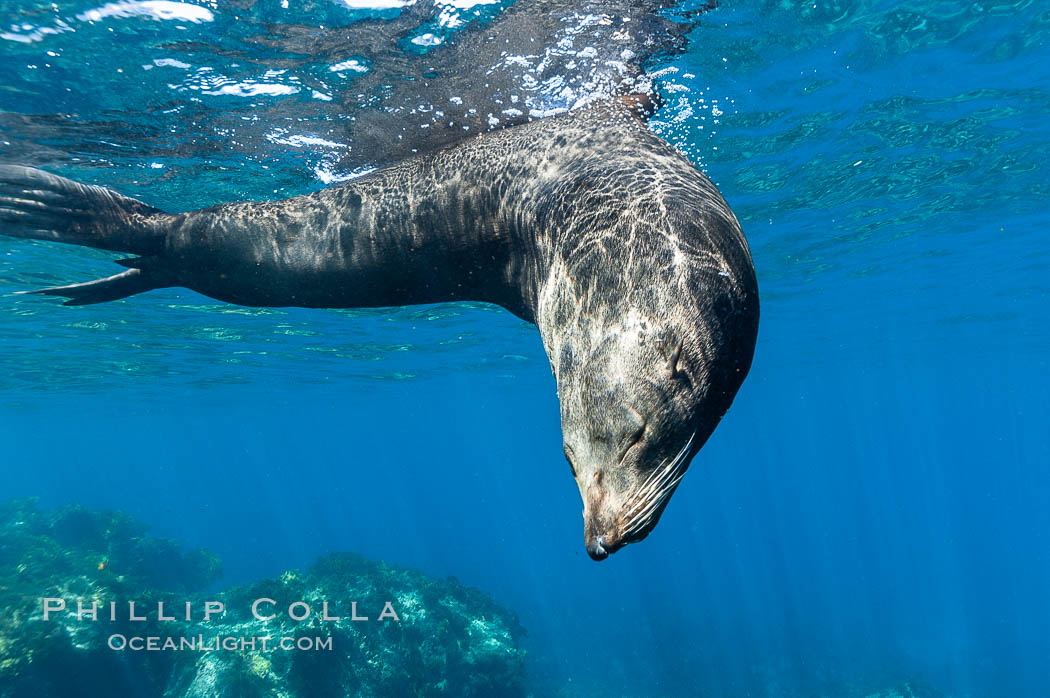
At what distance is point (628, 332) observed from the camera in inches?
78.7

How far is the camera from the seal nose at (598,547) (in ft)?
5.95

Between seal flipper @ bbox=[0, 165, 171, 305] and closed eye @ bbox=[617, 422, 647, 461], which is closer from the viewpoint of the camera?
closed eye @ bbox=[617, 422, 647, 461]

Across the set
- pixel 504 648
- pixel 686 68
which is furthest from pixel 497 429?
pixel 686 68

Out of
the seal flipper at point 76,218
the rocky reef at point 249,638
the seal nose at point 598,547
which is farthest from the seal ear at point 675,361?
the rocky reef at point 249,638

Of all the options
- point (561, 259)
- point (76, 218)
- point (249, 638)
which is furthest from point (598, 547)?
point (249, 638)

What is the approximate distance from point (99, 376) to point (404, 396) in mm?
21699

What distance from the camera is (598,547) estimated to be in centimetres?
183

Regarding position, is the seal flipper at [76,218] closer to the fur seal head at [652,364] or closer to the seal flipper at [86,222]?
the seal flipper at [86,222]

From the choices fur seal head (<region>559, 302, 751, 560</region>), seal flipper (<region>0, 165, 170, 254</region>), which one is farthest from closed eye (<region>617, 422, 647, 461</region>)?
seal flipper (<region>0, 165, 170, 254</region>)

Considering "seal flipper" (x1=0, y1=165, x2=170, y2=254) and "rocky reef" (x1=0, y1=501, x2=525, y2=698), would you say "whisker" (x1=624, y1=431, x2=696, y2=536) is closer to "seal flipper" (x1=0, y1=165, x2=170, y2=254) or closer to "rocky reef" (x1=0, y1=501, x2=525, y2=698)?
"seal flipper" (x1=0, y1=165, x2=170, y2=254)

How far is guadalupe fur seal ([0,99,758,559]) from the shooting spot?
73.4 inches

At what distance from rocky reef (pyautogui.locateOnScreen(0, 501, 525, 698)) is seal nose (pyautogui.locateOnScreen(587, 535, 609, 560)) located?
47.7 ft

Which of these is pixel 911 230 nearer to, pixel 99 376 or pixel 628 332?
pixel 628 332

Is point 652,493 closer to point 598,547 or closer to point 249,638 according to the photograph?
point 598,547
